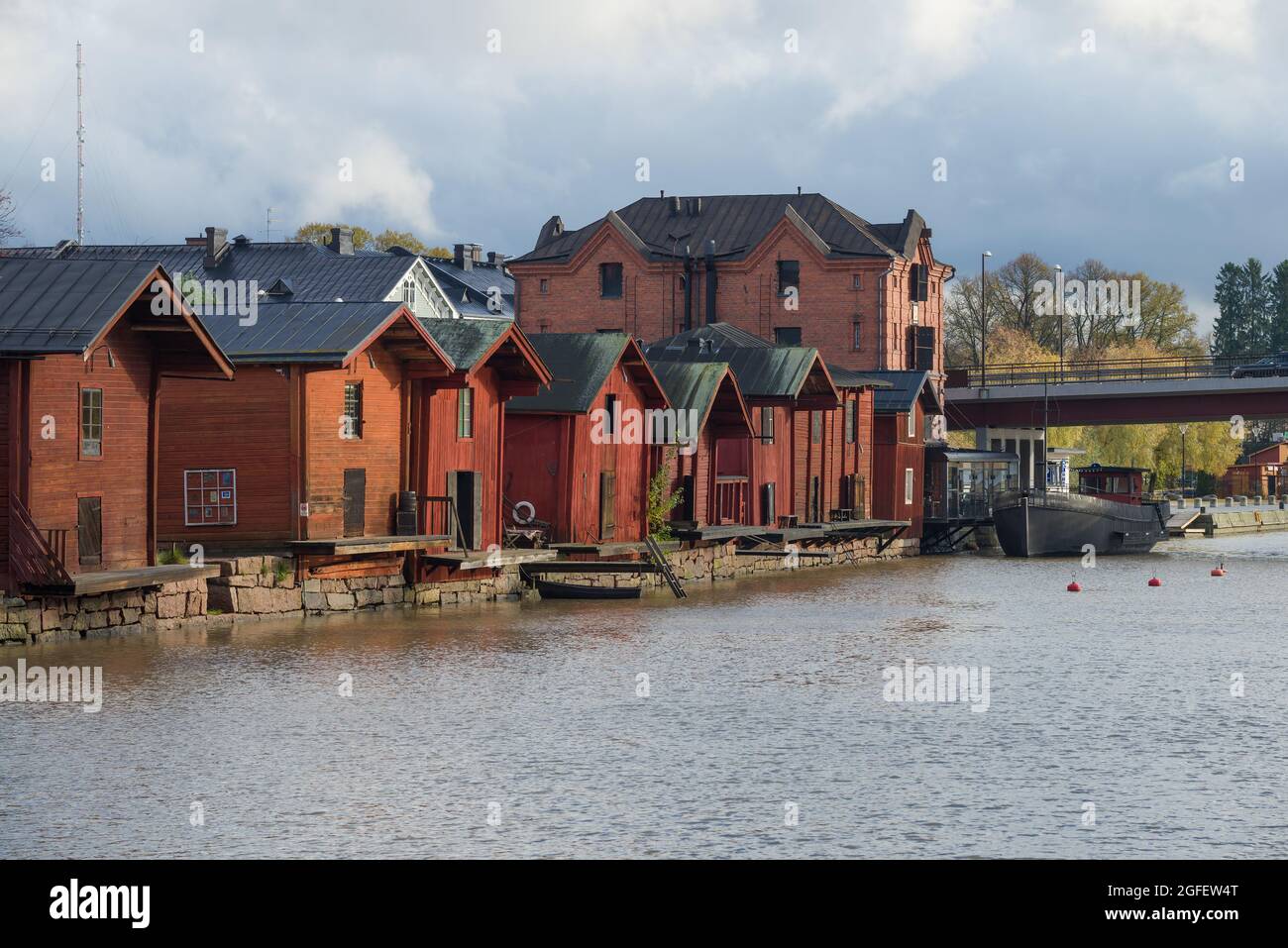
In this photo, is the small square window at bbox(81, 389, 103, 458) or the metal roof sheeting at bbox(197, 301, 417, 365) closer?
the small square window at bbox(81, 389, 103, 458)

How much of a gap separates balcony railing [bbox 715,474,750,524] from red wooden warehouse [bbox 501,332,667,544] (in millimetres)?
8237

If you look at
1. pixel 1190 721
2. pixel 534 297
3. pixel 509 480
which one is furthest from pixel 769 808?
pixel 534 297

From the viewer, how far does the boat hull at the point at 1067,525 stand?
81062 mm

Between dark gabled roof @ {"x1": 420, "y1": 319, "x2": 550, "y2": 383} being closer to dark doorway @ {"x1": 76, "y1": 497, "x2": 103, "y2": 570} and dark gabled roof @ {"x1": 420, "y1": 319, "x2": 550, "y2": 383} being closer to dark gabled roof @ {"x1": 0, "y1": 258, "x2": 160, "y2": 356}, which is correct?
dark gabled roof @ {"x1": 0, "y1": 258, "x2": 160, "y2": 356}

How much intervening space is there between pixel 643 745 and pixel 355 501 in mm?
19480

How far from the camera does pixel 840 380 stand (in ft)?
246

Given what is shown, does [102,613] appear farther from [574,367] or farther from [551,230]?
Answer: [551,230]

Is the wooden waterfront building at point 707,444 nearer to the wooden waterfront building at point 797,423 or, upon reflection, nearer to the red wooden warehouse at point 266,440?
the wooden waterfront building at point 797,423

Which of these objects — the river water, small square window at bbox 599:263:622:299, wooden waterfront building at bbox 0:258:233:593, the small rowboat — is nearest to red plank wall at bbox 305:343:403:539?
the river water

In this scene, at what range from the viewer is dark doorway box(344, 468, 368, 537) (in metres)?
42.9

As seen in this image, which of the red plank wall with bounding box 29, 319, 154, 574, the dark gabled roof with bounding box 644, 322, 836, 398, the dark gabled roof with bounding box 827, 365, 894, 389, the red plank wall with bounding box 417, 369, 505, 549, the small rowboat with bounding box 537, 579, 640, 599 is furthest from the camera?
the dark gabled roof with bounding box 827, 365, 894, 389

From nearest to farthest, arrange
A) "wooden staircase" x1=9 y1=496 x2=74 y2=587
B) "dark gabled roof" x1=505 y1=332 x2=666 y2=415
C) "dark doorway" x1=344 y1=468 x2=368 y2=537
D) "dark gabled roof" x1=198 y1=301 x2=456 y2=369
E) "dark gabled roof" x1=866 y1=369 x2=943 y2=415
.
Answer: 1. "wooden staircase" x1=9 y1=496 x2=74 y2=587
2. "dark gabled roof" x1=198 y1=301 x2=456 y2=369
3. "dark doorway" x1=344 y1=468 x2=368 y2=537
4. "dark gabled roof" x1=505 y1=332 x2=666 y2=415
5. "dark gabled roof" x1=866 y1=369 x2=943 y2=415
